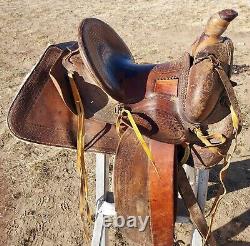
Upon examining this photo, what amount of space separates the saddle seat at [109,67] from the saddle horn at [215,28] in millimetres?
255

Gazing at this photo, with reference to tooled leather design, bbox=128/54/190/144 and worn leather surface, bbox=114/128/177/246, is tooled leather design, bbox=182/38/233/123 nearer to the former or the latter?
tooled leather design, bbox=128/54/190/144

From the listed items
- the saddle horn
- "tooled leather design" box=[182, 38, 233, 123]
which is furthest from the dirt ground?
the saddle horn

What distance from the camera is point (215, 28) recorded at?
4.60 ft

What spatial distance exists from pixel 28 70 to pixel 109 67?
2.71m

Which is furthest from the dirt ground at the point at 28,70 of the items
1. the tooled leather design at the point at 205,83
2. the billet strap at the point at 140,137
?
the tooled leather design at the point at 205,83

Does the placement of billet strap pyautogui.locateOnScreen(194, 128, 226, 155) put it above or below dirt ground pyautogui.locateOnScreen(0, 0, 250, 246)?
above

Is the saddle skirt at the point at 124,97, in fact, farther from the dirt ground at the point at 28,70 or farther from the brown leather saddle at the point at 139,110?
the dirt ground at the point at 28,70

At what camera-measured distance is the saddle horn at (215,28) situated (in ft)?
4.48

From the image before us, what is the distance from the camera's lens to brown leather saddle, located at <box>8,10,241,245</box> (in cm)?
141

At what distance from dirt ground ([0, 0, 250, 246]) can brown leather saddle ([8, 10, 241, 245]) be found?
3.08 ft

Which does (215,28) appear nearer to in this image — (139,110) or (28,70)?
(139,110)

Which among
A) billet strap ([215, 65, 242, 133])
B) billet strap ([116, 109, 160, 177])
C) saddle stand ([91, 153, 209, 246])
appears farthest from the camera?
saddle stand ([91, 153, 209, 246])

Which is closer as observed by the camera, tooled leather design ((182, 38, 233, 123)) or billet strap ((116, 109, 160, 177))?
tooled leather design ((182, 38, 233, 123))

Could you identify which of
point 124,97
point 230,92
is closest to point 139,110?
point 124,97
